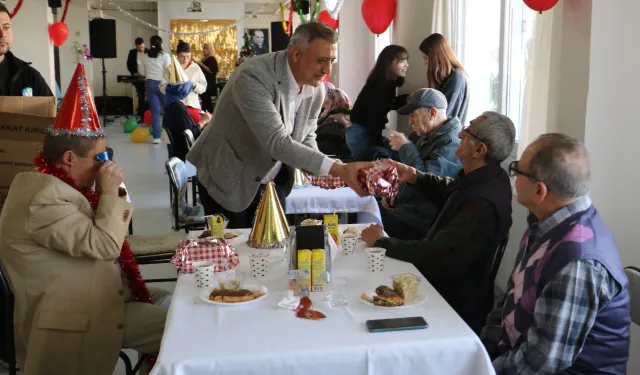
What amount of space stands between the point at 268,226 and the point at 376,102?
333 cm

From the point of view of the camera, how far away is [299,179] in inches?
149

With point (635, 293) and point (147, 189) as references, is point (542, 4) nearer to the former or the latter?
point (635, 293)

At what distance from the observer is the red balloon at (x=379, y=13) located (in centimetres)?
682

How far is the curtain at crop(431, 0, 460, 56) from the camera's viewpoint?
215 inches

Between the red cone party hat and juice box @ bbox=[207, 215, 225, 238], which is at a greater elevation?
the red cone party hat

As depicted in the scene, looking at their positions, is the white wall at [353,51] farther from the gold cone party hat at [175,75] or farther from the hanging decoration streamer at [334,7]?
the gold cone party hat at [175,75]

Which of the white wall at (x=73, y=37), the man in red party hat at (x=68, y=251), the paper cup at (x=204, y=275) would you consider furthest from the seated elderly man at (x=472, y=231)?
the white wall at (x=73, y=37)

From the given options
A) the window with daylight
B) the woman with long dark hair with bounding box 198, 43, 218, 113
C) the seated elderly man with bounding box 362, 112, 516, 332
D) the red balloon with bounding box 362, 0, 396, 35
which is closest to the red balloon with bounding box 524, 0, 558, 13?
the window with daylight

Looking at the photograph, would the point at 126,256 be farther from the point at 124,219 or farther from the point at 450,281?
the point at 450,281

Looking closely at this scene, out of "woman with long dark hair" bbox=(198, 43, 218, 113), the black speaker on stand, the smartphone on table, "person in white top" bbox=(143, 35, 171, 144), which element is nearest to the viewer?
the smartphone on table

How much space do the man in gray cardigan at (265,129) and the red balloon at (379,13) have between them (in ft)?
12.5

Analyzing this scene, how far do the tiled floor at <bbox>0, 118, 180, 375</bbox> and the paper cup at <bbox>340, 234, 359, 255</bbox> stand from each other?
1.40 meters

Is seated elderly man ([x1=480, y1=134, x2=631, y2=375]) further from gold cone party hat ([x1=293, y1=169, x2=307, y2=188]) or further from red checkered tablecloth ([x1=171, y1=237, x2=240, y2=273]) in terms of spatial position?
gold cone party hat ([x1=293, y1=169, x2=307, y2=188])

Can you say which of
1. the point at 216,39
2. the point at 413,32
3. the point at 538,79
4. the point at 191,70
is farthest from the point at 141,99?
the point at 538,79
